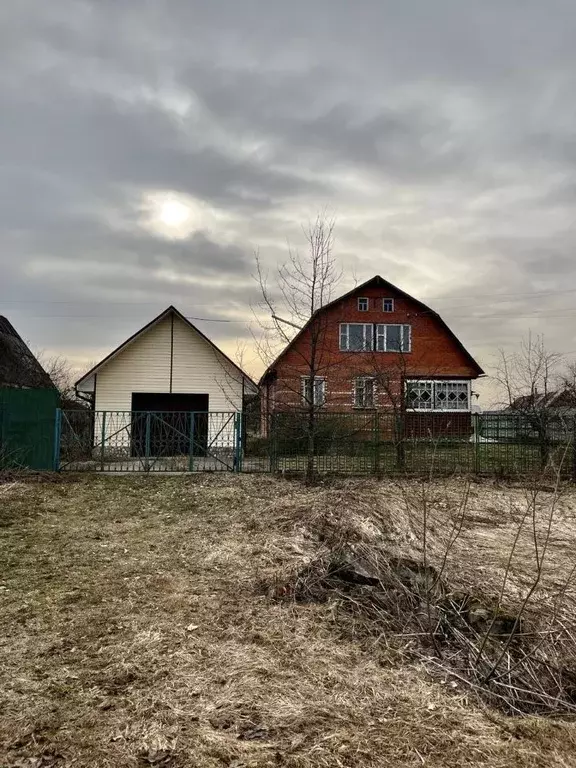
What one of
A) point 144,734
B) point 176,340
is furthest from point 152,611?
point 176,340

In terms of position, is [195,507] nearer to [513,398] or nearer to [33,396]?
[33,396]

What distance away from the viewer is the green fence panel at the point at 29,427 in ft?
41.3

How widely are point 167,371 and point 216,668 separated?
17.8 m

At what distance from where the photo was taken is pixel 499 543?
22.2 feet

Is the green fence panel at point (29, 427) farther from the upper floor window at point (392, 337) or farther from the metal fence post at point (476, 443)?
the upper floor window at point (392, 337)

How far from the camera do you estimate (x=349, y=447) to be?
40.9 ft

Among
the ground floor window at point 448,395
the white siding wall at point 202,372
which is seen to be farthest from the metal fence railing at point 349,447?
the ground floor window at point 448,395

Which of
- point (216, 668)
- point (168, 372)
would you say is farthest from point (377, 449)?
point (168, 372)

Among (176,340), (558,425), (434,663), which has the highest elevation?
(176,340)

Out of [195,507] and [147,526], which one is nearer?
[147,526]

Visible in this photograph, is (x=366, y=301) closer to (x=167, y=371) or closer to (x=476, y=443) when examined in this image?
(x=167, y=371)

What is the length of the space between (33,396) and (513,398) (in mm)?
→ 13433

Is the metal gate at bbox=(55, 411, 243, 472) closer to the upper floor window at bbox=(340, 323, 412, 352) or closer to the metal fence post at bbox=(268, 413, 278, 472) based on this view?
the metal fence post at bbox=(268, 413, 278, 472)

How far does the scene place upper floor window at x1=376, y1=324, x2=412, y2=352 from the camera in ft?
90.6
